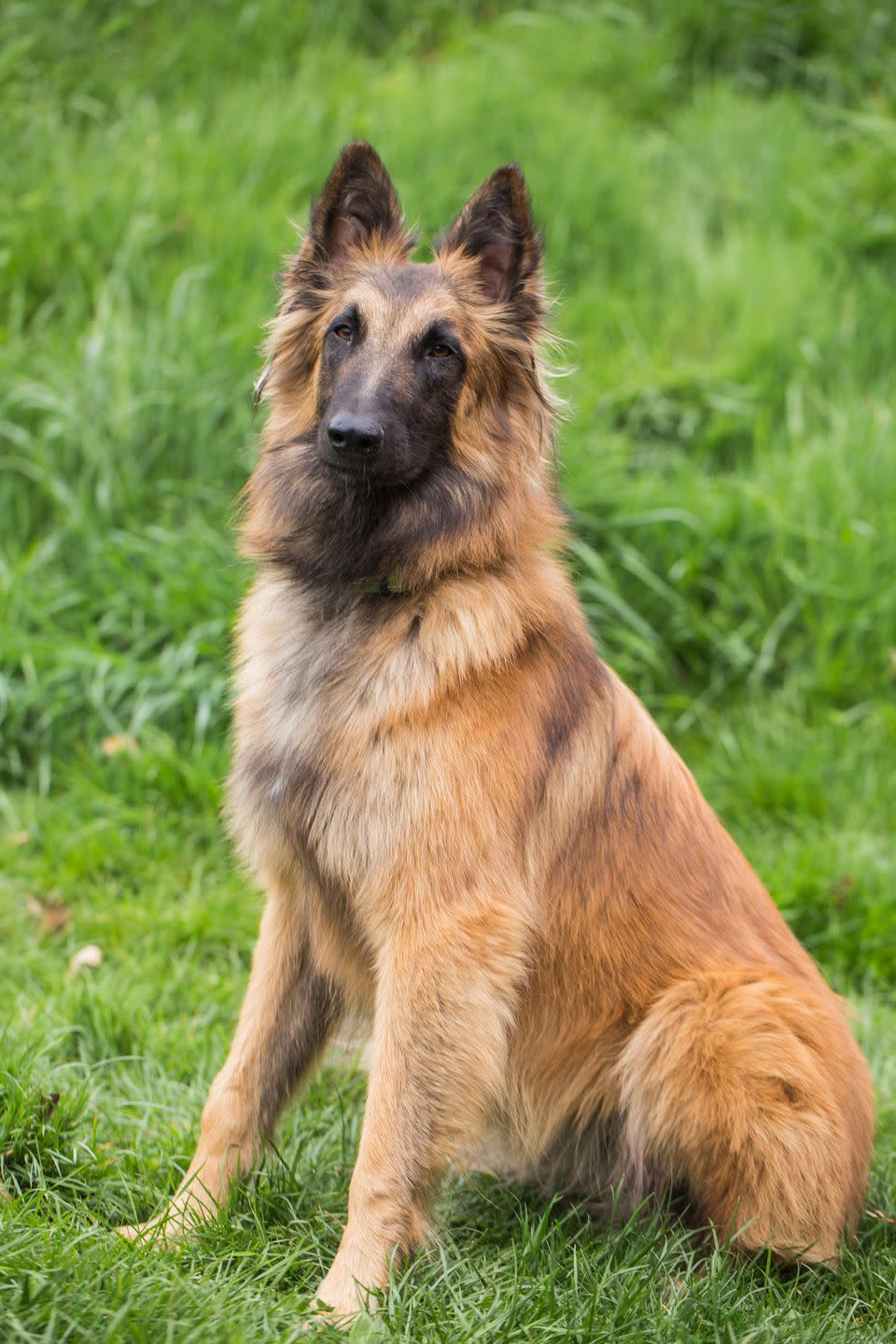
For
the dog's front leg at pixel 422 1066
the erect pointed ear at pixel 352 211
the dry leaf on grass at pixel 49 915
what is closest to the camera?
the dog's front leg at pixel 422 1066

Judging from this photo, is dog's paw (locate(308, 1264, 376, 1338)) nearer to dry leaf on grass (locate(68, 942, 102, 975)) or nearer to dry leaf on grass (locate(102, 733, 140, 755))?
dry leaf on grass (locate(68, 942, 102, 975))

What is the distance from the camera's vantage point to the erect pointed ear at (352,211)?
11.3 feet

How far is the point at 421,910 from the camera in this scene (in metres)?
2.90

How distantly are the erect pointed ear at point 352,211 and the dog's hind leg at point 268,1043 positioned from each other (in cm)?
174

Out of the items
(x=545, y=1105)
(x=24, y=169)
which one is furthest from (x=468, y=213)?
(x=24, y=169)

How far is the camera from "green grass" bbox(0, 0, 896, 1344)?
298cm

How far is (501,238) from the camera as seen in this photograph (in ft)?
11.2

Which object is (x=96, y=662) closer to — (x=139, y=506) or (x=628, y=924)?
(x=139, y=506)

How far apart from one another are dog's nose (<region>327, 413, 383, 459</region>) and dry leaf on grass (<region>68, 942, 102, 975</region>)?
209 centimetres

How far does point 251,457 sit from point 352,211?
222 centimetres

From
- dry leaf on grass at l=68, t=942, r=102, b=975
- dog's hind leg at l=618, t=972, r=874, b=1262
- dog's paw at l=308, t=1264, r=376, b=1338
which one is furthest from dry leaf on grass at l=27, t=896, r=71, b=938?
dog's hind leg at l=618, t=972, r=874, b=1262

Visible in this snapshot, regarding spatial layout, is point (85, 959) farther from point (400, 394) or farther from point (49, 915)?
point (400, 394)

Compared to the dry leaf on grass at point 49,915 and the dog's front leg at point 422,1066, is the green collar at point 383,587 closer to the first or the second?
the dog's front leg at point 422,1066

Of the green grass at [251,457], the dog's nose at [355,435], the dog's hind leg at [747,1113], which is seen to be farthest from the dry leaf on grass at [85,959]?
the dog's nose at [355,435]
